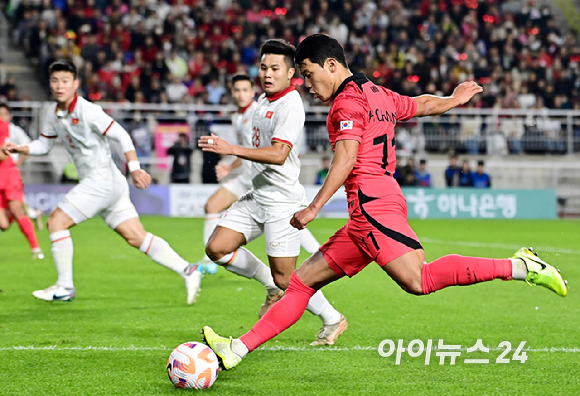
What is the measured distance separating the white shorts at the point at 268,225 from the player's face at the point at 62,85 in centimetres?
220

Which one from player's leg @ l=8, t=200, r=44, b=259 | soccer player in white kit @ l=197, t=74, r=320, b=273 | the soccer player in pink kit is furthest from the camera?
player's leg @ l=8, t=200, r=44, b=259

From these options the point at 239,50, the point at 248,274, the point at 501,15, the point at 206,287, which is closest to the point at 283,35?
the point at 239,50

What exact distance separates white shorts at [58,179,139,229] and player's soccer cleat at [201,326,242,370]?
Answer: 3.24m

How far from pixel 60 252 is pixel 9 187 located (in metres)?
3.67

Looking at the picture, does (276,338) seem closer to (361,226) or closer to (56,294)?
(361,226)

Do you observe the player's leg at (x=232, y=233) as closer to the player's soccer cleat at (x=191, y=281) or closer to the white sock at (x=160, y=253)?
the player's soccer cleat at (x=191, y=281)

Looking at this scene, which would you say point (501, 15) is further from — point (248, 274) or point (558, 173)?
point (248, 274)

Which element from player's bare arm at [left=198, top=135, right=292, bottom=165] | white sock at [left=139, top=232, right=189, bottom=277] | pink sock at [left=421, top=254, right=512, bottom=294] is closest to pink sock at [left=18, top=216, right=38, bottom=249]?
white sock at [left=139, top=232, right=189, bottom=277]

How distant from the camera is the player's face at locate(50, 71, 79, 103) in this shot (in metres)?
7.60

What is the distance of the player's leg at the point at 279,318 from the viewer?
4.76 meters

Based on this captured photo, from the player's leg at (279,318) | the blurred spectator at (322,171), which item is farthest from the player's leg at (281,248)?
the blurred spectator at (322,171)

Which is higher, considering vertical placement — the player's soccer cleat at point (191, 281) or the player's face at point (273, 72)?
the player's face at point (273, 72)

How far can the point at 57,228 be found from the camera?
25.3 ft

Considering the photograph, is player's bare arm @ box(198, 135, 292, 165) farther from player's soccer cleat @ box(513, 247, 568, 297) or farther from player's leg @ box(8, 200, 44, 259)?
player's leg @ box(8, 200, 44, 259)
